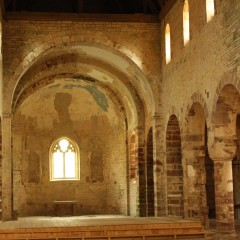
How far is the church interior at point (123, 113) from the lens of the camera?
15.6m

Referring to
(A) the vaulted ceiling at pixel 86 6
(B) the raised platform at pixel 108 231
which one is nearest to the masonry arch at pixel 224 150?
(B) the raised platform at pixel 108 231

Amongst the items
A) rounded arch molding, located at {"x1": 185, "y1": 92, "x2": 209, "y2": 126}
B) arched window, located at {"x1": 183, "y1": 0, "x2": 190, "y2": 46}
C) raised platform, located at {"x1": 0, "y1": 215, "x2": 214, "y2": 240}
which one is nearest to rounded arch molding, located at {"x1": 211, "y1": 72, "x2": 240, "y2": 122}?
rounded arch molding, located at {"x1": 185, "y1": 92, "x2": 209, "y2": 126}

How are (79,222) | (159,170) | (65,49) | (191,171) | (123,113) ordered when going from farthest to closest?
(123,113), (65,49), (159,170), (191,171), (79,222)

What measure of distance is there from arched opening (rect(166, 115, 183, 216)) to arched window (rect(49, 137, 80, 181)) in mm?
Result: 9464

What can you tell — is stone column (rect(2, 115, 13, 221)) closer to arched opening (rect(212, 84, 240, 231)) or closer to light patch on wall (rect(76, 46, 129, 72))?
light patch on wall (rect(76, 46, 129, 72))

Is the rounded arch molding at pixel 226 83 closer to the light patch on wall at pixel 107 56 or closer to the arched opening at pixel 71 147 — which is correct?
the light patch on wall at pixel 107 56

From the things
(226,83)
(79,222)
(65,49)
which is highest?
(65,49)

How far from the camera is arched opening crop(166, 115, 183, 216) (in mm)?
20469

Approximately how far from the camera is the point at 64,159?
29344 mm

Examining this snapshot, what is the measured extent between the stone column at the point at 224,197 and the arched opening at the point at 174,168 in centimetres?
488

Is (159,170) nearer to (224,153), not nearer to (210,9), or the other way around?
(224,153)

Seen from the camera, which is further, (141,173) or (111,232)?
(141,173)

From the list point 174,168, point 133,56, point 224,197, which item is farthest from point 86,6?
point 224,197

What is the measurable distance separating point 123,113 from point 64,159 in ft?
14.8
